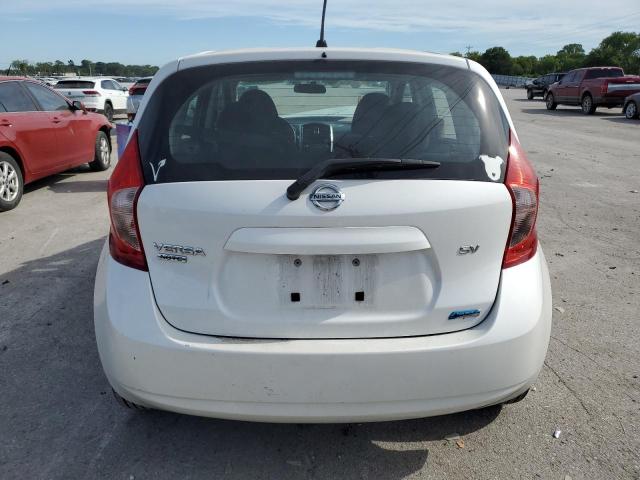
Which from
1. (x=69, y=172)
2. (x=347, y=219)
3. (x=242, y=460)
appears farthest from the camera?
(x=69, y=172)

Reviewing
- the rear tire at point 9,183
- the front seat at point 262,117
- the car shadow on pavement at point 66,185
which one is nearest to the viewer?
the front seat at point 262,117

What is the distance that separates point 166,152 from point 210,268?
0.54 metres

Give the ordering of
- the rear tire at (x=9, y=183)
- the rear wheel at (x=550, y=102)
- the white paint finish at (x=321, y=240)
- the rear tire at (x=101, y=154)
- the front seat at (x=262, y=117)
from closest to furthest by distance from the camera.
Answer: the white paint finish at (x=321, y=240) → the front seat at (x=262, y=117) → the rear tire at (x=9, y=183) → the rear tire at (x=101, y=154) → the rear wheel at (x=550, y=102)

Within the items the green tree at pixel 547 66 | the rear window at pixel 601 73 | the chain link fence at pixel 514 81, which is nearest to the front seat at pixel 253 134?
the rear window at pixel 601 73

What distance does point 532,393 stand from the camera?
10.3 feet

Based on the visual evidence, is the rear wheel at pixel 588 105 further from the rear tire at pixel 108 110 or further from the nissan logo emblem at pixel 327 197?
the nissan logo emblem at pixel 327 197

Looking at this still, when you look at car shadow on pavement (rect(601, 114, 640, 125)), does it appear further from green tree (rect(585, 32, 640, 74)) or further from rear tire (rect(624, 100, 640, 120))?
green tree (rect(585, 32, 640, 74))

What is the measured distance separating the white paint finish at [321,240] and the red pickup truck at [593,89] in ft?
81.5

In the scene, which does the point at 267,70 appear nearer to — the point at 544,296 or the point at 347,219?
the point at 347,219

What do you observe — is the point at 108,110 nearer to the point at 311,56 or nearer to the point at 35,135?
the point at 35,135

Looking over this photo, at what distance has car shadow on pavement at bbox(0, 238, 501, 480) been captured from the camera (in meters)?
2.54

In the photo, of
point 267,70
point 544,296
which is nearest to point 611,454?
point 544,296

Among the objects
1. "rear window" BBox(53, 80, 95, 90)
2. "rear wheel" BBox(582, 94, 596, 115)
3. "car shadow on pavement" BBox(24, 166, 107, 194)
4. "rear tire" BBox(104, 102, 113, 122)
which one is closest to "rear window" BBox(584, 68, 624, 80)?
"rear wheel" BBox(582, 94, 596, 115)

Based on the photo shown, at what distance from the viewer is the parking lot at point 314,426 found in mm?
2555
